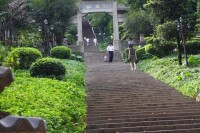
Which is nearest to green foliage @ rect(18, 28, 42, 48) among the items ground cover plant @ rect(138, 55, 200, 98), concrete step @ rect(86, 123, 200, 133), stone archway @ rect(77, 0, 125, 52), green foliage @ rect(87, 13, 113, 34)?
stone archway @ rect(77, 0, 125, 52)

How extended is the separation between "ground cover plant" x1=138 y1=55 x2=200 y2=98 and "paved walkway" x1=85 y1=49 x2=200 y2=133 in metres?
0.34

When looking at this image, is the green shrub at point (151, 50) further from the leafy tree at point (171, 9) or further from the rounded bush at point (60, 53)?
the rounded bush at point (60, 53)

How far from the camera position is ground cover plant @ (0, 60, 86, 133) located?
7.37 m

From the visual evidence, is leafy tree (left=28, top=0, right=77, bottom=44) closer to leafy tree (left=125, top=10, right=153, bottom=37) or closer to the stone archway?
leafy tree (left=125, top=10, right=153, bottom=37)

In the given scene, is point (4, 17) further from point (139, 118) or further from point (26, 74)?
point (139, 118)

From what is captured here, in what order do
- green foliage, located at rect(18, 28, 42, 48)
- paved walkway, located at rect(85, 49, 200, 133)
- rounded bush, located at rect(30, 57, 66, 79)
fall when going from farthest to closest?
1. green foliage, located at rect(18, 28, 42, 48)
2. rounded bush, located at rect(30, 57, 66, 79)
3. paved walkway, located at rect(85, 49, 200, 133)

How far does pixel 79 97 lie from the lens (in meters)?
11.3

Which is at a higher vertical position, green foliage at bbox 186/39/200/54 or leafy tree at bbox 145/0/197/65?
leafy tree at bbox 145/0/197/65

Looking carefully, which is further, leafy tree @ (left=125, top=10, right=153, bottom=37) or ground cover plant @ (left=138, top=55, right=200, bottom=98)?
leafy tree @ (left=125, top=10, right=153, bottom=37)

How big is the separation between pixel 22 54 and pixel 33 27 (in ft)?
34.9

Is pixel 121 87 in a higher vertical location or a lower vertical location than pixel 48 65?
lower

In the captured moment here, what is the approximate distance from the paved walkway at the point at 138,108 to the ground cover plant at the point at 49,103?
1.61 feet

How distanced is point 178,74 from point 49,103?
28.2ft

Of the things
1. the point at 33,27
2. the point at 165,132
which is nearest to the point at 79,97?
the point at 165,132
